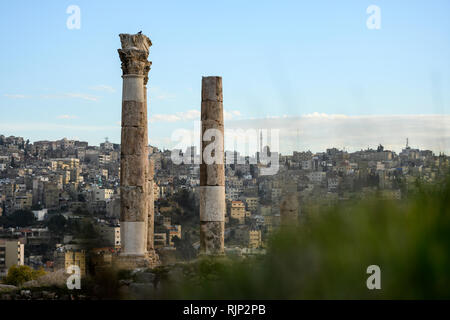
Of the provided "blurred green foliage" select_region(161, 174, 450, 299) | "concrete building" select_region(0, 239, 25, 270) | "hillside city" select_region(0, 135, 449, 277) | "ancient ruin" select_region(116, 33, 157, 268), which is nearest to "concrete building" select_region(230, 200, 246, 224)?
"hillside city" select_region(0, 135, 449, 277)

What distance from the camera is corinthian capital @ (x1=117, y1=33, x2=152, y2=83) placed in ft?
68.4

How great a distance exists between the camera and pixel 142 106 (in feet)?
69.2

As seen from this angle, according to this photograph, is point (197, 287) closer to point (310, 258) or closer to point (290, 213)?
point (310, 258)

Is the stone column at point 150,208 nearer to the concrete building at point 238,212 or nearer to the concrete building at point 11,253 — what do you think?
the concrete building at point 238,212

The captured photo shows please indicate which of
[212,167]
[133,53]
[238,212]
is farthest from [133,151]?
[238,212]

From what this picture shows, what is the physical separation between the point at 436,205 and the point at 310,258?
1327 mm

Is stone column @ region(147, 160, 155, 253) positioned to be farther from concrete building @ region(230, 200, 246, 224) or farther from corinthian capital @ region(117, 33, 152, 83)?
concrete building @ region(230, 200, 246, 224)

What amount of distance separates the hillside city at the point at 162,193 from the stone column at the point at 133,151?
83 centimetres

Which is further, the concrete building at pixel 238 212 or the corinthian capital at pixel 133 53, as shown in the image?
the concrete building at pixel 238 212

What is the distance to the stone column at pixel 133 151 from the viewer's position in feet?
67.8

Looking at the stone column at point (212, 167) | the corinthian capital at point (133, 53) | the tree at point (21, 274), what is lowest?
the tree at point (21, 274)

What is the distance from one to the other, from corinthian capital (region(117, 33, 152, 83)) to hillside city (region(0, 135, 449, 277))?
14.1 feet

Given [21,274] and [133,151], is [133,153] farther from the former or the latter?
[21,274]

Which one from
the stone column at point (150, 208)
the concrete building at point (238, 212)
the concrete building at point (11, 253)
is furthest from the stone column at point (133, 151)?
the concrete building at point (11, 253)
